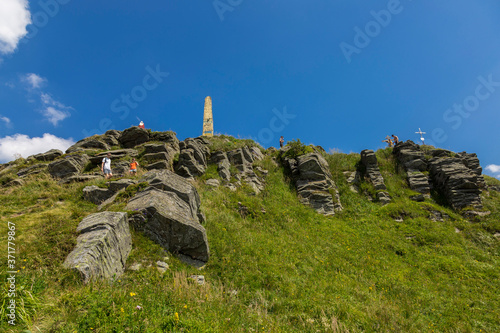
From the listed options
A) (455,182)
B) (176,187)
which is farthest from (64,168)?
(455,182)

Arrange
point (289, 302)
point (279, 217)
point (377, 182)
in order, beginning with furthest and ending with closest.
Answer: point (377, 182) < point (279, 217) < point (289, 302)

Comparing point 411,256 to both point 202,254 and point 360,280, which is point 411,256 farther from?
point 202,254

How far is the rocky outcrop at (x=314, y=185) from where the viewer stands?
19688mm

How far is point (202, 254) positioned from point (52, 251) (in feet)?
14.4

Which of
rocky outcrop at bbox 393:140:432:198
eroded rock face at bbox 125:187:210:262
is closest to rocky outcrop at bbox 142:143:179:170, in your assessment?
eroded rock face at bbox 125:187:210:262

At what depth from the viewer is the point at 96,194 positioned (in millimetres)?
12062

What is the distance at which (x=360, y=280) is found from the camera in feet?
36.3

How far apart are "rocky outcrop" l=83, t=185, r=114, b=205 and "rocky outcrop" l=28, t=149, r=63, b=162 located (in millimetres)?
13104

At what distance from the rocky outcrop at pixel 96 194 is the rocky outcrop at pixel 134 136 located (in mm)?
12489

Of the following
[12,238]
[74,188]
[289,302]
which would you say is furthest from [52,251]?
[74,188]

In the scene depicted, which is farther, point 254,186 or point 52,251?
point 254,186

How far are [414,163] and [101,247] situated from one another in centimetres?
2687

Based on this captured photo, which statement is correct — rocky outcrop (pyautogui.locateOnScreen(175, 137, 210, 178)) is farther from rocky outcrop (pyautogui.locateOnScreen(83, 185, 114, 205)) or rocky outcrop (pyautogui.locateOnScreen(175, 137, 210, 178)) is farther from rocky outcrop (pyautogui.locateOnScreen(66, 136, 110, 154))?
rocky outcrop (pyautogui.locateOnScreen(66, 136, 110, 154))

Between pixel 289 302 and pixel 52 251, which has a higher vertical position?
pixel 52 251
